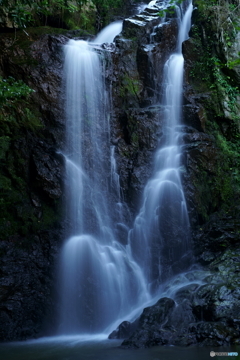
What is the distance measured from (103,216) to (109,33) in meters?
10.4

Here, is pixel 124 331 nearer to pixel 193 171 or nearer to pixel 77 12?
pixel 193 171

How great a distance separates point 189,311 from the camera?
282 inches

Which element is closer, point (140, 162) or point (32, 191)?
point (32, 191)

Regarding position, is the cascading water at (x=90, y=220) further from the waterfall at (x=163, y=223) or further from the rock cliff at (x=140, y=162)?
Result: the waterfall at (x=163, y=223)

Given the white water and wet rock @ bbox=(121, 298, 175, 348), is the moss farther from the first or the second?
wet rock @ bbox=(121, 298, 175, 348)

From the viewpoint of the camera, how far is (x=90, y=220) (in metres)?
10.3

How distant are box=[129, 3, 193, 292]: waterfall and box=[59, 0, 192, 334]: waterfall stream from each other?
3 cm

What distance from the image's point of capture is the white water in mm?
15768

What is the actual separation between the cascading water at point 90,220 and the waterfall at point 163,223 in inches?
20.8

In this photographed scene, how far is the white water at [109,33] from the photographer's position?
51.7 ft

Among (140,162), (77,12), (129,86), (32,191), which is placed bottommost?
(32,191)

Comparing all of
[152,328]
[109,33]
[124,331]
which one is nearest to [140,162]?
[124,331]

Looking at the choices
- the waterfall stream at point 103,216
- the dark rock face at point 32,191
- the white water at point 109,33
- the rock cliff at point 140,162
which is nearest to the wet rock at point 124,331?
the rock cliff at point 140,162

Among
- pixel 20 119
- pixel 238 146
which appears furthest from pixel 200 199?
pixel 20 119
